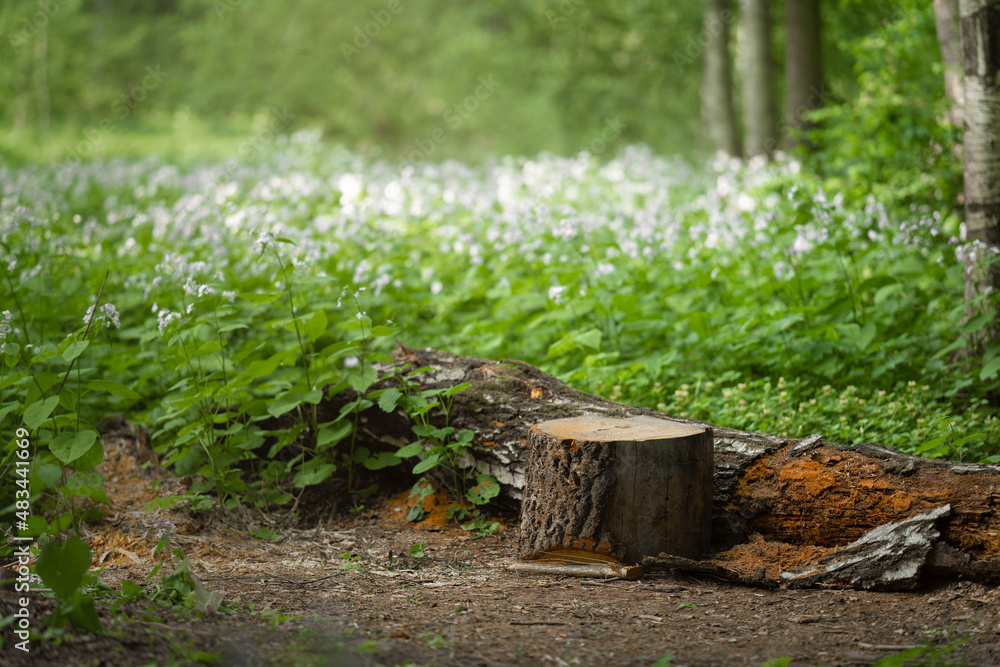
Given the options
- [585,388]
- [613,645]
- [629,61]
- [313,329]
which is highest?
[629,61]

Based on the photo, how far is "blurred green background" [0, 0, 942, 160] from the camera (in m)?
16.3

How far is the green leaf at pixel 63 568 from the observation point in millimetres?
2174

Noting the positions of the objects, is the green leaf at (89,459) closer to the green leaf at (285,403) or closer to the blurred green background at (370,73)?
the green leaf at (285,403)

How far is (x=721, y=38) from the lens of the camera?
1238cm

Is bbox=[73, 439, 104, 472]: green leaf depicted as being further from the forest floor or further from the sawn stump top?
the sawn stump top

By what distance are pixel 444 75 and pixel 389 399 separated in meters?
23.9

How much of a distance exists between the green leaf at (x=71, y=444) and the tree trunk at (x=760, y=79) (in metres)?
9.70

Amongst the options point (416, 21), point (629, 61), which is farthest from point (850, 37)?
point (416, 21)

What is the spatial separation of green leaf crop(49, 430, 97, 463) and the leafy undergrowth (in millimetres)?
11

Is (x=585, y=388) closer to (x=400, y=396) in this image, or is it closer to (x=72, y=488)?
(x=400, y=396)

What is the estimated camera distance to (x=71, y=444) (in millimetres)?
3119

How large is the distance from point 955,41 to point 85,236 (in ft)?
23.1

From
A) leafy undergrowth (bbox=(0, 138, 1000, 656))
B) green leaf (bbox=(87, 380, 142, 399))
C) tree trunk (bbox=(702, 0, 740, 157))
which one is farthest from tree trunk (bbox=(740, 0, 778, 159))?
green leaf (bbox=(87, 380, 142, 399))

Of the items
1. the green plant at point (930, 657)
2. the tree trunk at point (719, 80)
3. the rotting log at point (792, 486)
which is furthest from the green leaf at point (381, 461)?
the tree trunk at point (719, 80)
